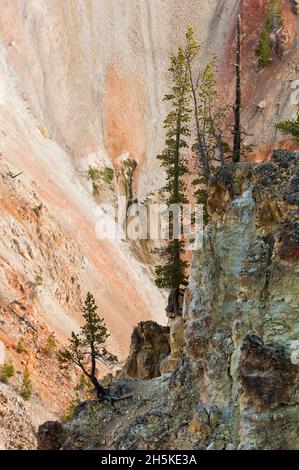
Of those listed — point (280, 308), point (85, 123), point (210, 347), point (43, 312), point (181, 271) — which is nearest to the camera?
point (280, 308)

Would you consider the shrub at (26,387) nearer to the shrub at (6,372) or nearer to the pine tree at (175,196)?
the shrub at (6,372)

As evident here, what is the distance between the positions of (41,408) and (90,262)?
702 inches

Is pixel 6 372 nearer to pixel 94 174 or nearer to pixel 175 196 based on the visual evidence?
pixel 175 196

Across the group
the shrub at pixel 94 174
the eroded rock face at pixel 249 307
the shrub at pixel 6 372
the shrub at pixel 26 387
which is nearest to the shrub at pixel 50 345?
the shrub at pixel 26 387

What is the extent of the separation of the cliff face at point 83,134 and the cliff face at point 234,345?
42.7 ft

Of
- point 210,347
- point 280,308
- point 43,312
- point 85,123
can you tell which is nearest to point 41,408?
point 43,312

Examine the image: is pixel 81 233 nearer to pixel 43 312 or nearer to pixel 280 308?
pixel 43 312

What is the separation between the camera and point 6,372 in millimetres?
36875

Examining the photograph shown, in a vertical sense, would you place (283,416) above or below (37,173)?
below

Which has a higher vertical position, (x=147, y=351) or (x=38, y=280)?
(x=38, y=280)

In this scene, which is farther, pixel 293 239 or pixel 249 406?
pixel 293 239

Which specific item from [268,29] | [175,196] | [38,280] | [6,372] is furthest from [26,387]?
[268,29]

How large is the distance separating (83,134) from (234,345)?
46.8 metres

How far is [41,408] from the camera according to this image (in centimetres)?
3719
